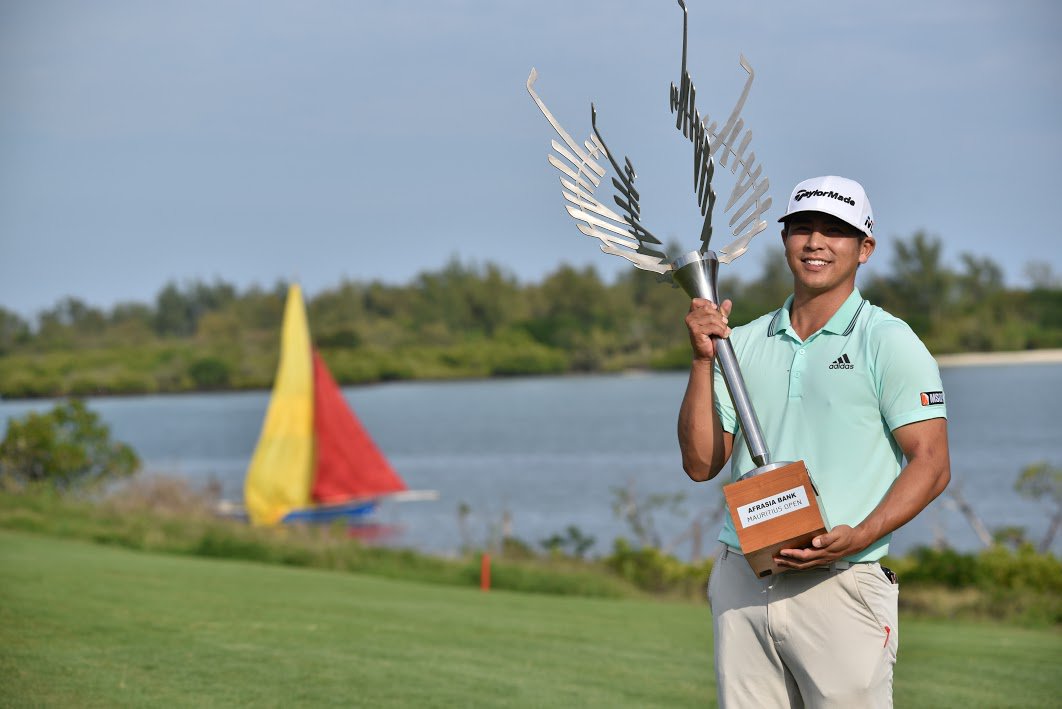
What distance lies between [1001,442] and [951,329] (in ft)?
70.7

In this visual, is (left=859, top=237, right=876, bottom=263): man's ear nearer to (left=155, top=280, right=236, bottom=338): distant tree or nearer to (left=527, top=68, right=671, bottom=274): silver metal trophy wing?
(left=527, top=68, right=671, bottom=274): silver metal trophy wing

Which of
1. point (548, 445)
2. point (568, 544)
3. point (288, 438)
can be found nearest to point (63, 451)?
point (288, 438)

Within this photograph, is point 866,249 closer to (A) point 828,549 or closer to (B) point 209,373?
(A) point 828,549

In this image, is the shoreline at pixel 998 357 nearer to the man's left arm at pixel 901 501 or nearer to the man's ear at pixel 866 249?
the man's ear at pixel 866 249

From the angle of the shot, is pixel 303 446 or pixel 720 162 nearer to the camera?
pixel 720 162

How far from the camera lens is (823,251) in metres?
3.21

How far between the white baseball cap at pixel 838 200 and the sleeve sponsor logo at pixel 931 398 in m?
0.41

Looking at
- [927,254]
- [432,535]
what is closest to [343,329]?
[927,254]

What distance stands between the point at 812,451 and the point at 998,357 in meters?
82.5

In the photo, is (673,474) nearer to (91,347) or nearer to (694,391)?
(694,391)

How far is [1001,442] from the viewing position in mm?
53844

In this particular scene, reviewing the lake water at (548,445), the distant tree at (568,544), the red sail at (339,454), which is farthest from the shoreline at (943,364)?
the distant tree at (568,544)

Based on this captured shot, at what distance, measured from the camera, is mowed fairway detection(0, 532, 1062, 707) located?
6.49m

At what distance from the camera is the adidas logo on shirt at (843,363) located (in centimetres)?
311
